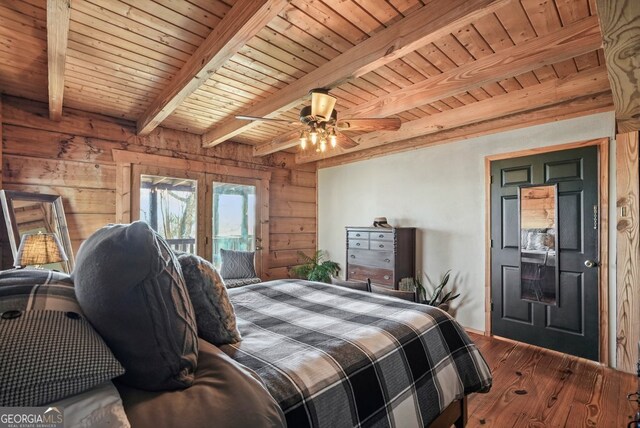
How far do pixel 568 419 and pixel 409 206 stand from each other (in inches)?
102

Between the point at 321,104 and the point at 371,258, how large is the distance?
2348 mm

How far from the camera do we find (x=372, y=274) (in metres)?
3.91

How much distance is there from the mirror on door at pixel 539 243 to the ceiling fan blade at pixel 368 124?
1712 mm

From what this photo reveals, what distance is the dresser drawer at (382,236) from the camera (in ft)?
12.2

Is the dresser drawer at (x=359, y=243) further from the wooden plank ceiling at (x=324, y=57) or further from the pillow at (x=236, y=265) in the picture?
the wooden plank ceiling at (x=324, y=57)

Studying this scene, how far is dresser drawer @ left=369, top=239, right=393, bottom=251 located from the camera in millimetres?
3721

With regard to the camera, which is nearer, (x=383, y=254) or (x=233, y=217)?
(x=383, y=254)

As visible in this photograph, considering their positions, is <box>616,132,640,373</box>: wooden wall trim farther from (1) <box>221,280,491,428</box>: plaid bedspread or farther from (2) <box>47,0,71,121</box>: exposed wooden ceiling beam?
(2) <box>47,0,71,121</box>: exposed wooden ceiling beam

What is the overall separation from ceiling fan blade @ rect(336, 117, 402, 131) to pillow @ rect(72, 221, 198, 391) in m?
1.83

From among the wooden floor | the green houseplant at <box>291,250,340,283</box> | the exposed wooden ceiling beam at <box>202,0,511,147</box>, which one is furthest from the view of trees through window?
the wooden floor

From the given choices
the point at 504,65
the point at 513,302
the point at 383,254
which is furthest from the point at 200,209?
the point at 513,302

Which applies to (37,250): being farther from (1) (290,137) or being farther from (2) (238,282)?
(1) (290,137)

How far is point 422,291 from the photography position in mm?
3676

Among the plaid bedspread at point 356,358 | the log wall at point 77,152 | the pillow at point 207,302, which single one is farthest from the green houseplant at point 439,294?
the log wall at point 77,152
